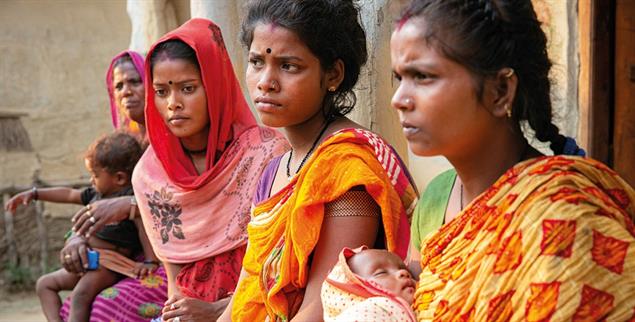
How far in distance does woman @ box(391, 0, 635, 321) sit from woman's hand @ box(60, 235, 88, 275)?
9.06 feet

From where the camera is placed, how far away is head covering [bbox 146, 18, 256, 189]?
4.00 meters

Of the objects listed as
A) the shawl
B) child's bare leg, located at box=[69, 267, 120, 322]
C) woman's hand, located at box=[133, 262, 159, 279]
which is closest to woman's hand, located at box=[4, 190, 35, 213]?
child's bare leg, located at box=[69, 267, 120, 322]

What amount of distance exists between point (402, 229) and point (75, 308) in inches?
93.3

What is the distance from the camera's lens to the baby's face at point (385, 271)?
95.3 inches

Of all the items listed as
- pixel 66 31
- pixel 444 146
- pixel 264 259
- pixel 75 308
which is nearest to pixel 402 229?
pixel 264 259

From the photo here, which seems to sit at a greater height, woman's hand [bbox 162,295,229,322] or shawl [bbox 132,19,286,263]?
shawl [bbox 132,19,286,263]

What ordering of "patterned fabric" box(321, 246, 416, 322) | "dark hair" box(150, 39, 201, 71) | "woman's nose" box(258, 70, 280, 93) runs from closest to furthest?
"patterned fabric" box(321, 246, 416, 322) < "woman's nose" box(258, 70, 280, 93) < "dark hair" box(150, 39, 201, 71)

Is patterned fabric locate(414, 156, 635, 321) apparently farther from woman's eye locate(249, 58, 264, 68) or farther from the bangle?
the bangle

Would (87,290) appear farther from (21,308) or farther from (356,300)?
(21,308)

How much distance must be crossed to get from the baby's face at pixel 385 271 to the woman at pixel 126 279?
2224 millimetres

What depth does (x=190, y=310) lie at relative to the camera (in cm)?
361

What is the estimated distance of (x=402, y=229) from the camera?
113 inches

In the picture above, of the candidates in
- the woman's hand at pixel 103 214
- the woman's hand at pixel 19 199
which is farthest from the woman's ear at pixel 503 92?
the woman's hand at pixel 19 199

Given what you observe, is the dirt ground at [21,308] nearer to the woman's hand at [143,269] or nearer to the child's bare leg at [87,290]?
the child's bare leg at [87,290]
